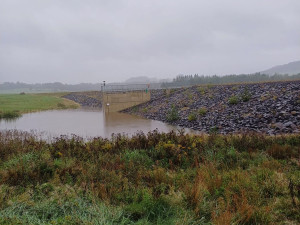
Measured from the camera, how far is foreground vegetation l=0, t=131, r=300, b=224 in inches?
154

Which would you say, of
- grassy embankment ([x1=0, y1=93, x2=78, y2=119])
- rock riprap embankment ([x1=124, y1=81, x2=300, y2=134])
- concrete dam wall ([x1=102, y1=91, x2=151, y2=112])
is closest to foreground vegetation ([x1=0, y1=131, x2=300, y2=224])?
rock riprap embankment ([x1=124, y1=81, x2=300, y2=134])

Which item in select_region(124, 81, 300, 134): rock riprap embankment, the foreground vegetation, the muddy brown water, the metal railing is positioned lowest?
the muddy brown water

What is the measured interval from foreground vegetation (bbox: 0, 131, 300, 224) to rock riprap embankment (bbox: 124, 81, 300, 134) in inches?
167

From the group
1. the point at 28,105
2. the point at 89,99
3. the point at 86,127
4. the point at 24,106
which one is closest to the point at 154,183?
the point at 86,127

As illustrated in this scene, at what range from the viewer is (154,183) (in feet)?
18.2

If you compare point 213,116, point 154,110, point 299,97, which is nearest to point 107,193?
point 213,116

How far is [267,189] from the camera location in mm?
4973

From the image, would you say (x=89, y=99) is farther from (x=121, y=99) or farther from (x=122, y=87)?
(x=121, y=99)

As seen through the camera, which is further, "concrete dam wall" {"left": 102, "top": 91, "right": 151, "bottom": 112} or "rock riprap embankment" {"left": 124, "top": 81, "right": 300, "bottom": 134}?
"concrete dam wall" {"left": 102, "top": 91, "right": 151, "bottom": 112}

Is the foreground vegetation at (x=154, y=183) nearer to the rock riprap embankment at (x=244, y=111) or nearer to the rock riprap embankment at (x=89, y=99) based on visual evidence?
the rock riprap embankment at (x=244, y=111)

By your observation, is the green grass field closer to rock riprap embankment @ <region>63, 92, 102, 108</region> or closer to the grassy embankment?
the grassy embankment

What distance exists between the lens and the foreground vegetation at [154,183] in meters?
3.90

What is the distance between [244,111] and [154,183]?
42.0ft

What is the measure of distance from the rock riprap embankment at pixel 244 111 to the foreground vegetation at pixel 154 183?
4.24m
